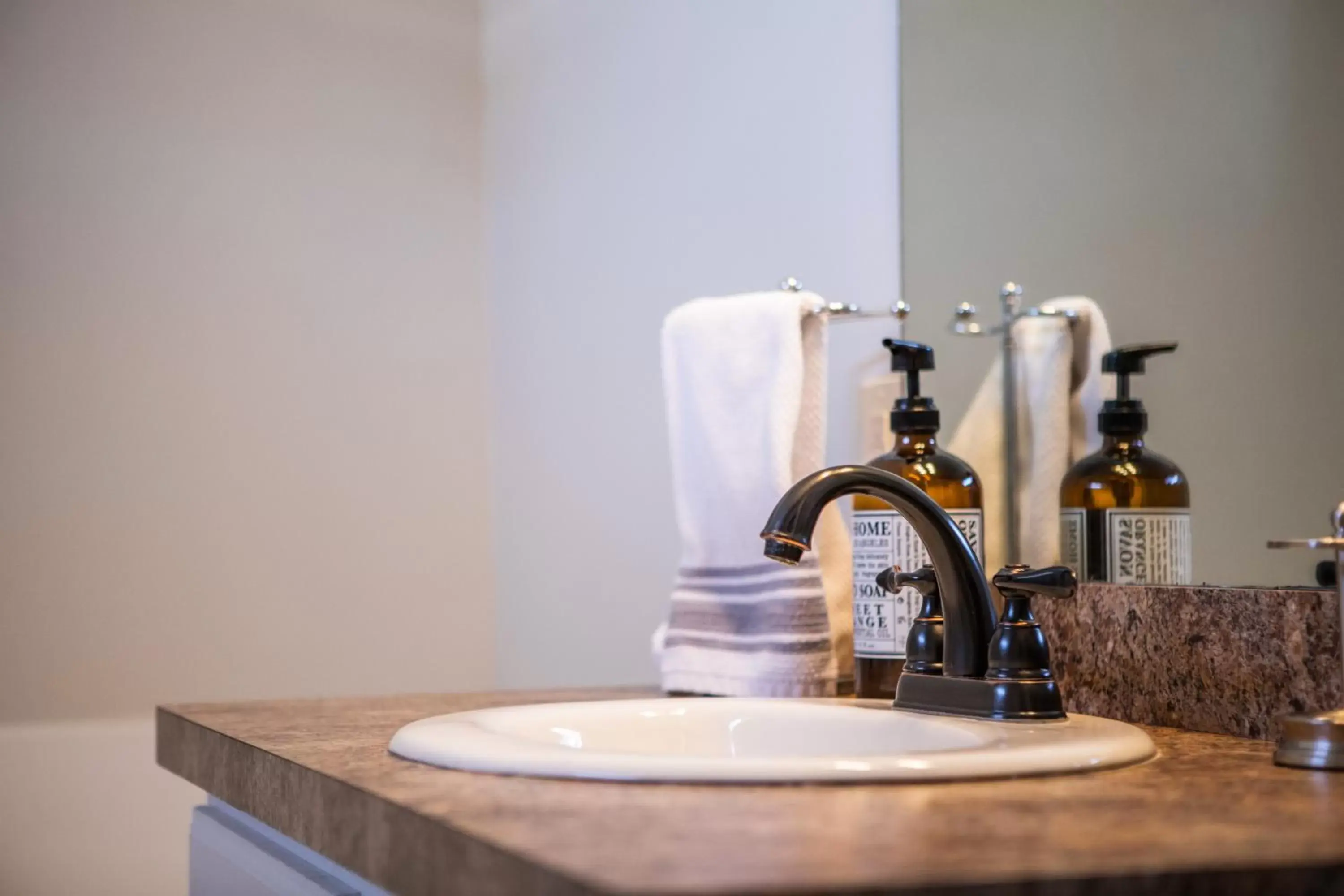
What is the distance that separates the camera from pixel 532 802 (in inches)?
22.4

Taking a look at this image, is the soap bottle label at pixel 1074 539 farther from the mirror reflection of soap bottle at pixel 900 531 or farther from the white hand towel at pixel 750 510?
the white hand towel at pixel 750 510

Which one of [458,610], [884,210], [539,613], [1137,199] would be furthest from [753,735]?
[458,610]

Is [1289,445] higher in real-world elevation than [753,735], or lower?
higher

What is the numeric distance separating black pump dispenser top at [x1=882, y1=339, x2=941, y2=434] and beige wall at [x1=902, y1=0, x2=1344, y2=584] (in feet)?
0.45

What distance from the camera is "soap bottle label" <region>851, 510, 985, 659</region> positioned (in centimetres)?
101

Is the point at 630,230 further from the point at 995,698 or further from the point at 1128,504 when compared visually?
the point at 995,698

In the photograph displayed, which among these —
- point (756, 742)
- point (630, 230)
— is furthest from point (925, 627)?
point (630, 230)

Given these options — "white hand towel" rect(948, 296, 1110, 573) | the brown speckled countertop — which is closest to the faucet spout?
the brown speckled countertop

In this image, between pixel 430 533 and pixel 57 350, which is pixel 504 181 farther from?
pixel 57 350

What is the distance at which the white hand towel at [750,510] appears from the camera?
42.4 inches

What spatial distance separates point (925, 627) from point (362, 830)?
0.39 m

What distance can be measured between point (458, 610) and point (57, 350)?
67 cm

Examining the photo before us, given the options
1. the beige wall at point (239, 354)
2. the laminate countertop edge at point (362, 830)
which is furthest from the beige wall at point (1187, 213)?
the beige wall at point (239, 354)

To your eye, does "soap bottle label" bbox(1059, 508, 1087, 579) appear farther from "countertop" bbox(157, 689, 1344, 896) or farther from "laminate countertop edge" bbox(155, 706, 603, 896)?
"laminate countertop edge" bbox(155, 706, 603, 896)
